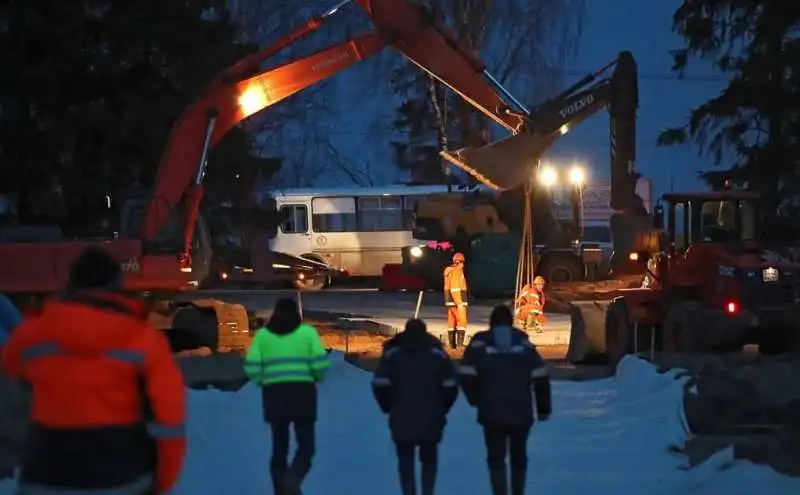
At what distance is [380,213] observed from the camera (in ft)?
148

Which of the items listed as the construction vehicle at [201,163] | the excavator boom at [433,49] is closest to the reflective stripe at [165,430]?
the construction vehicle at [201,163]

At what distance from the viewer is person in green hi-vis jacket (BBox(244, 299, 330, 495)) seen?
953cm

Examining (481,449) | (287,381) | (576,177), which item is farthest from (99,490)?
(576,177)

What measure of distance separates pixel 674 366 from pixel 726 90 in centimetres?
1572

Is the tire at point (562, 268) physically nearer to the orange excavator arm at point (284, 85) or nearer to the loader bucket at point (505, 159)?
the orange excavator arm at point (284, 85)

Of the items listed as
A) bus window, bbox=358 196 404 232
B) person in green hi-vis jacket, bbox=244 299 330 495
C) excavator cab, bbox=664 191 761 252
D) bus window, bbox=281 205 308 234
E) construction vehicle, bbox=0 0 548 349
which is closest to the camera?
person in green hi-vis jacket, bbox=244 299 330 495

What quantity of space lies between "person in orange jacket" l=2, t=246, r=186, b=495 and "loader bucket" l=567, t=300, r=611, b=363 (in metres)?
16.0

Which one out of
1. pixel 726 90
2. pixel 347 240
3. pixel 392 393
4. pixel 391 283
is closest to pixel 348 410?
pixel 392 393

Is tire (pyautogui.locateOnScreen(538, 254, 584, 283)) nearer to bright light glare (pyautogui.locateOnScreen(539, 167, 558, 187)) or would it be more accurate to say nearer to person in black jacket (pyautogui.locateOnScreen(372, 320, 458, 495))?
bright light glare (pyautogui.locateOnScreen(539, 167, 558, 187))

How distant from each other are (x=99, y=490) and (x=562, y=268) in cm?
3231

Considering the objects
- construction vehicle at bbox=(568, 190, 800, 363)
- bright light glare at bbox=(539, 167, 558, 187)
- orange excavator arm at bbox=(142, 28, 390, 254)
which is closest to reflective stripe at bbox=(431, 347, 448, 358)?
construction vehicle at bbox=(568, 190, 800, 363)

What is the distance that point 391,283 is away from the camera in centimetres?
3894

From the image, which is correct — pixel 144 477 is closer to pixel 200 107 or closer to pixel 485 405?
pixel 485 405

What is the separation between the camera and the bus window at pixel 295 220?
4425 cm
